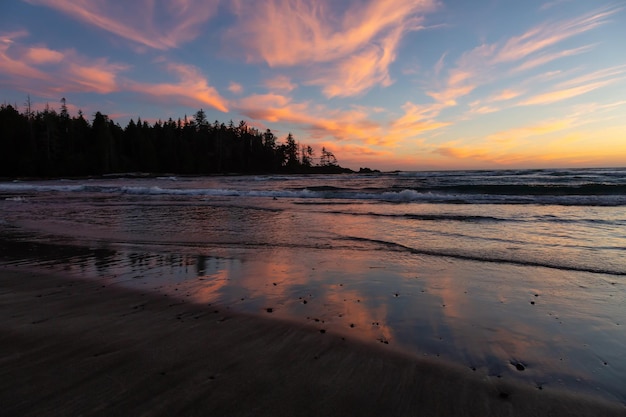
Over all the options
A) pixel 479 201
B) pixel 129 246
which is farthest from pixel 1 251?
pixel 479 201

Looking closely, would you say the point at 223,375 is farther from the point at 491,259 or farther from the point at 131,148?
the point at 131,148

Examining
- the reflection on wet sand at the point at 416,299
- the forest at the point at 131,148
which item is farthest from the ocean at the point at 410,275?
the forest at the point at 131,148

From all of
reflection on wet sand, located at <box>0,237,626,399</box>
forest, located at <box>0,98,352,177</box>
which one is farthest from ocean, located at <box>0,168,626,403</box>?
forest, located at <box>0,98,352,177</box>

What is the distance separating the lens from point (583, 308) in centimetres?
374

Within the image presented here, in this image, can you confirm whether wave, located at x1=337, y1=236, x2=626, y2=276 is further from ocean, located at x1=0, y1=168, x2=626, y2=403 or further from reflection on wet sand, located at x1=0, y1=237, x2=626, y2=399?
reflection on wet sand, located at x1=0, y1=237, x2=626, y2=399

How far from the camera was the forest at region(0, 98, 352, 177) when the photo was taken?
205 feet

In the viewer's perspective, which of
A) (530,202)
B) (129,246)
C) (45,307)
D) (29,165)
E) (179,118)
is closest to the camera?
(45,307)

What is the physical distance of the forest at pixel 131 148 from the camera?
6238 cm

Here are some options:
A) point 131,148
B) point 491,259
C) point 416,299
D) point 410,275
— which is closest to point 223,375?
point 416,299

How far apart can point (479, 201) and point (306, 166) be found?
89.7 metres

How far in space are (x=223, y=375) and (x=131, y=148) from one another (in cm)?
8369

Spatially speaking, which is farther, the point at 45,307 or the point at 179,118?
the point at 179,118

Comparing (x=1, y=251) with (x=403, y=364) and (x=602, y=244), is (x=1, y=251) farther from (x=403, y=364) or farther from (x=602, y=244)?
(x=602, y=244)

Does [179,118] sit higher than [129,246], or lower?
→ higher
